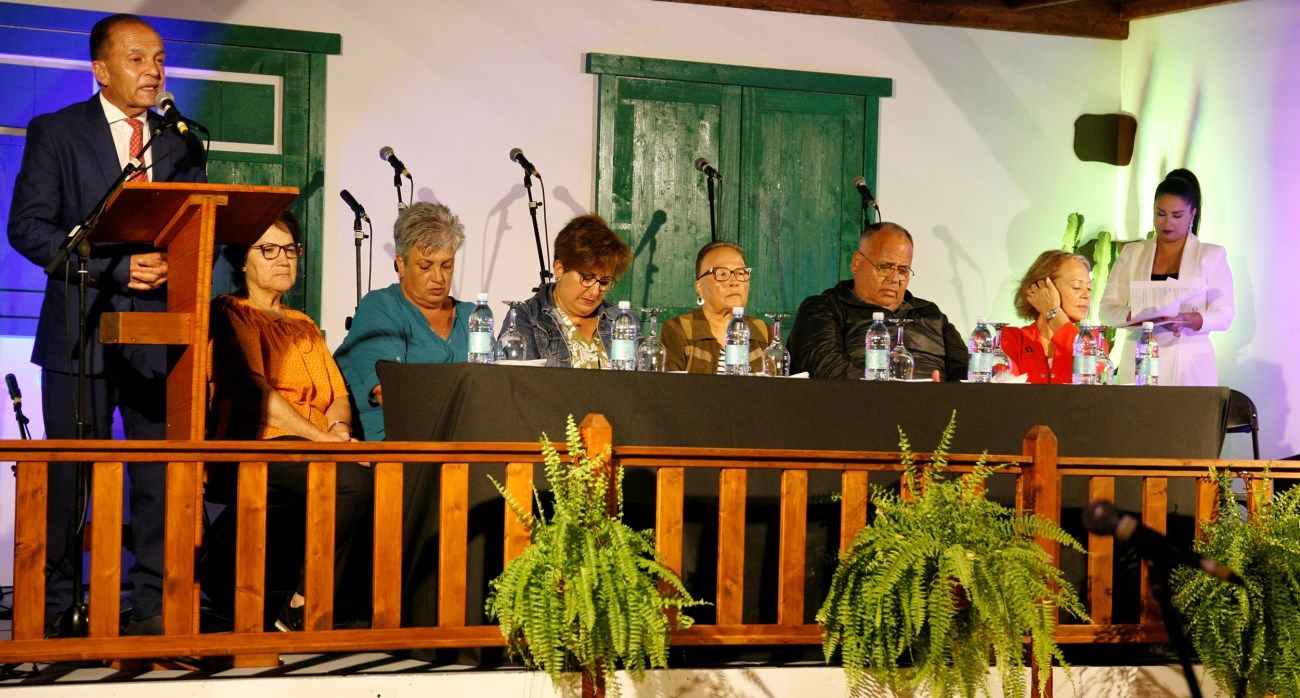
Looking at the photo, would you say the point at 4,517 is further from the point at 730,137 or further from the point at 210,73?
the point at 730,137

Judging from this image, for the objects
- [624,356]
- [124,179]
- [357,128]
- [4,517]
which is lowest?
[4,517]

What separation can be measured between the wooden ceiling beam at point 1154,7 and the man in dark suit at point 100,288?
17.0 ft

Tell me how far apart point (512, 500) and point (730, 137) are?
3949 mm

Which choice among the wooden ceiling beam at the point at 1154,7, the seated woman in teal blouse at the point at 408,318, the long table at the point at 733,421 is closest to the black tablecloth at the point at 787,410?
the long table at the point at 733,421

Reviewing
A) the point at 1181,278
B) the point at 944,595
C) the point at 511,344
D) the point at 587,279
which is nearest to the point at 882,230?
the point at 587,279

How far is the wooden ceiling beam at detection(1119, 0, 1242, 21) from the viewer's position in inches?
277

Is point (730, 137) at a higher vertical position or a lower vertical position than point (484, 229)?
higher

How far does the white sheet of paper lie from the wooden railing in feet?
9.47

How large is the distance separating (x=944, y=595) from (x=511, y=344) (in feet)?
5.63

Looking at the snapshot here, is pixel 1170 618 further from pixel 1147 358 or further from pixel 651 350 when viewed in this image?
pixel 1147 358

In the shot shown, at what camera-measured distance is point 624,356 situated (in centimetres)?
412

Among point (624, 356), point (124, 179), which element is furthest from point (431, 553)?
point (124, 179)

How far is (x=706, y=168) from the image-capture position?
6.29m

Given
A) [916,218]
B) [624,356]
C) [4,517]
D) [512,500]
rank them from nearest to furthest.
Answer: [512,500], [624,356], [4,517], [916,218]
